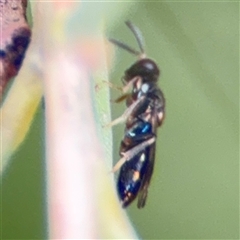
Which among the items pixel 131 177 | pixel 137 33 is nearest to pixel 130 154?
pixel 131 177

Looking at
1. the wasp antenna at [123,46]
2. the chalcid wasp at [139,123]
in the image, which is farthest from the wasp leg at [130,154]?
the wasp antenna at [123,46]

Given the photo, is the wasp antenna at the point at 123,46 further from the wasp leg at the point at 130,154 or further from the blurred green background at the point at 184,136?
the wasp leg at the point at 130,154

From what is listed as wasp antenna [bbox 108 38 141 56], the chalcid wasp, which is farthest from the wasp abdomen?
wasp antenna [bbox 108 38 141 56]

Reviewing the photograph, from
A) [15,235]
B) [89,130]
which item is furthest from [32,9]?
[15,235]

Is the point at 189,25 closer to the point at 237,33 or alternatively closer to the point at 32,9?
the point at 237,33

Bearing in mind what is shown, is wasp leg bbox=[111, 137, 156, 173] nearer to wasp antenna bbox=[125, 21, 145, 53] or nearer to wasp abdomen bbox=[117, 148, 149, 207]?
wasp abdomen bbox=[117, 148, 149, 207]

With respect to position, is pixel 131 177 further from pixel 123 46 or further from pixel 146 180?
pixel 123 46

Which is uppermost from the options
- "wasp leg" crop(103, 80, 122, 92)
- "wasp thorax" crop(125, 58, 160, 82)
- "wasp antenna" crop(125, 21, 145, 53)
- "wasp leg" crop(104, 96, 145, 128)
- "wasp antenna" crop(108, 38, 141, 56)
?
"wasp antenna" crop(125, 21, 145, 53)
